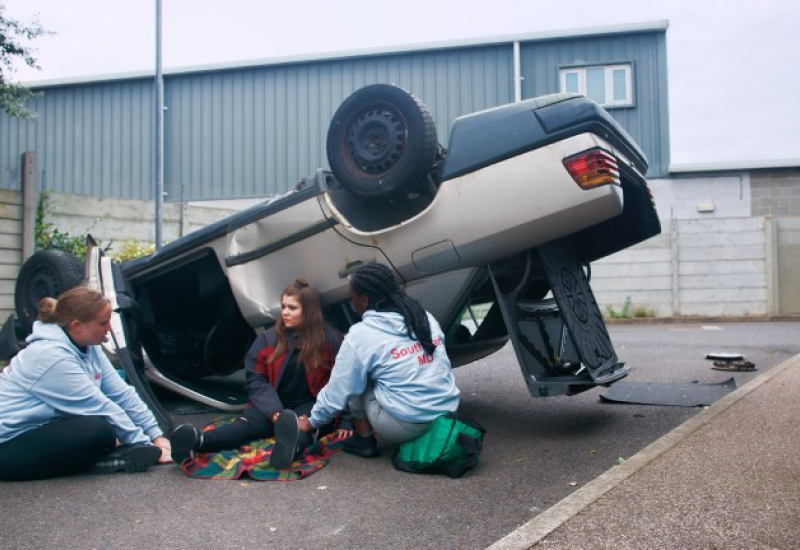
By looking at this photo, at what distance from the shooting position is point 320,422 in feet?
13.8

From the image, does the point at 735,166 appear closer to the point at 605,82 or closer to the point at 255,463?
the point at 605,82

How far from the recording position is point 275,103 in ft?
63.9

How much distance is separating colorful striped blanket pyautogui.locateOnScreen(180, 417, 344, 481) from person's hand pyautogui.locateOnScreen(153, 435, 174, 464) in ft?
0.54

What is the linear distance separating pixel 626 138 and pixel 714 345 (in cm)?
653

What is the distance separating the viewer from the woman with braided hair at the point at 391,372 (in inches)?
161

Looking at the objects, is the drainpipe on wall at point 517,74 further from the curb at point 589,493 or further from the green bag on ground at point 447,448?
the green bag on ground at point 447,448

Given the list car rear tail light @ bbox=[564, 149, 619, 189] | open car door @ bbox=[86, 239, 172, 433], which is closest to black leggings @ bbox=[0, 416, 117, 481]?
open car door @ bbox=[86, 239, 172, 433]

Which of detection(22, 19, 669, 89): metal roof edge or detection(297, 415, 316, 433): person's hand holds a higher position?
detection(22, 19, 669, 89): metal roof edge

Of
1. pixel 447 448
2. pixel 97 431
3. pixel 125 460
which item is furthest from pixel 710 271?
pixel 97 431

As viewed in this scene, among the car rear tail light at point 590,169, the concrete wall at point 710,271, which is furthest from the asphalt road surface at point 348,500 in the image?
the concrete wall at point 710,271

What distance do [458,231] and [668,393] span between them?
2.55 metres

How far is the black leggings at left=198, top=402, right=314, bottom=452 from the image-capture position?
4363mm

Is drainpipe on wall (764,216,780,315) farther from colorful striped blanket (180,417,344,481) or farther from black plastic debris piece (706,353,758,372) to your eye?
colorful striped blanket (180,417,344,481)

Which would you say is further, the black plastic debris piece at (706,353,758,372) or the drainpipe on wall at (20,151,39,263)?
the drainpipe on wall at (20,151,39,263)
